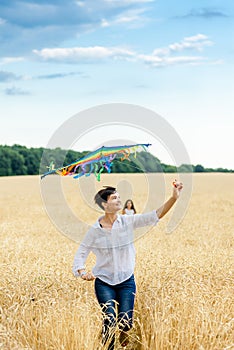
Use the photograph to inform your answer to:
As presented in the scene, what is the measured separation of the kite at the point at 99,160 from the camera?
5.98m

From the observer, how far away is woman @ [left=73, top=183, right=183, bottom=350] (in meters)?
5.98

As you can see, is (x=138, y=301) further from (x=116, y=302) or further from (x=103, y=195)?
(x=103, y=195)

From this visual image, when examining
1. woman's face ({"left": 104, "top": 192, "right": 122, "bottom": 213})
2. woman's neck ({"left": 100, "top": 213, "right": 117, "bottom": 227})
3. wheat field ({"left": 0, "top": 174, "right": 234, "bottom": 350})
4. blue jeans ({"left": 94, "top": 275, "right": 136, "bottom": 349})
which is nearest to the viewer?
wheat field ({"left": 0, "top": 174, "right": 234, "bottom": 350})

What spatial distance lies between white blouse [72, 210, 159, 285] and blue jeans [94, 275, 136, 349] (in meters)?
0.07

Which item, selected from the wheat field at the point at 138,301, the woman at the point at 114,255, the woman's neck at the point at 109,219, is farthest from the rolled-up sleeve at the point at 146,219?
the wheat field at the point at 138,301

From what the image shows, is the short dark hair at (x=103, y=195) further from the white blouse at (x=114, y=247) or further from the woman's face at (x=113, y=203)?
the white blouse at (x=114, y=247)

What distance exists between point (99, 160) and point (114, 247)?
0.86 metres

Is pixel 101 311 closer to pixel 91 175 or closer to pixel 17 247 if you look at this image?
pixel 91 175

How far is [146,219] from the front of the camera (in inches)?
237

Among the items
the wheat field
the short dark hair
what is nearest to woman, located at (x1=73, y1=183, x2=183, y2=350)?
the short dark hair

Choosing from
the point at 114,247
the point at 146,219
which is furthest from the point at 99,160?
the point at 114,247

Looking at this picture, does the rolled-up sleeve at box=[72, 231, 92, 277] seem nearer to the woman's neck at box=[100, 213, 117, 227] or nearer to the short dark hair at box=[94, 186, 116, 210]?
the woman's neck at box=[100, 213, 117, 227]

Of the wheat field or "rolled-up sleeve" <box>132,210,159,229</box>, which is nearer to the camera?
the wheat field

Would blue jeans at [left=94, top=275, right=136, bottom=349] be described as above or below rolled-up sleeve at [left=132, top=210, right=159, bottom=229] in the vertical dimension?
below
